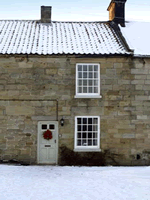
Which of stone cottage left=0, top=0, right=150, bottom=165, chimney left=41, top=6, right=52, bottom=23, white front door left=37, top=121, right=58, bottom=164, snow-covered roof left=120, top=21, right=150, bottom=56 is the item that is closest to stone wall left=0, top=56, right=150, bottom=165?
stone cottage left=0, top=0, right=150, bottom=165

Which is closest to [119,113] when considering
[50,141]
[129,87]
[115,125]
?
[115,125]

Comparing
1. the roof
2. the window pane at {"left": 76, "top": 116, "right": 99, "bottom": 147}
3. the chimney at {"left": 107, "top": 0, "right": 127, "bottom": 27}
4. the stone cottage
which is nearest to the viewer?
the stone cottage

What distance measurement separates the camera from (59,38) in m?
13.6

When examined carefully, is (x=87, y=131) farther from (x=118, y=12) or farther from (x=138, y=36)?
(x=118, y=12)

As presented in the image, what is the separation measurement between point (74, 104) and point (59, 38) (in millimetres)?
4066

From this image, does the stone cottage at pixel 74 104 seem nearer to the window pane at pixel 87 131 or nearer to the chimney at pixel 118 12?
the window pane at pixel 87 131

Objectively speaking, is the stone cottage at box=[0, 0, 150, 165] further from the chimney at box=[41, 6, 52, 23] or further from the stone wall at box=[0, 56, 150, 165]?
the chimney at box=[41, 6, 52, 23]

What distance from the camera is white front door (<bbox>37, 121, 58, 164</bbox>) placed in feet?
39.5

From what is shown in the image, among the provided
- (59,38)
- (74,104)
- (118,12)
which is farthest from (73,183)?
(118,12)

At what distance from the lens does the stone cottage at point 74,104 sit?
11938 millimetres

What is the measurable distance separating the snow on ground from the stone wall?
3.98 feet

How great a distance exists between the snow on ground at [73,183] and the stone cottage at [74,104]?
101 cm

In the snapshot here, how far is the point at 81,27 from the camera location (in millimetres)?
15047

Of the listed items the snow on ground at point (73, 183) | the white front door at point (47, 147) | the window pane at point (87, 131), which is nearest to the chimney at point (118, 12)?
the window pane at point (87, 131)
